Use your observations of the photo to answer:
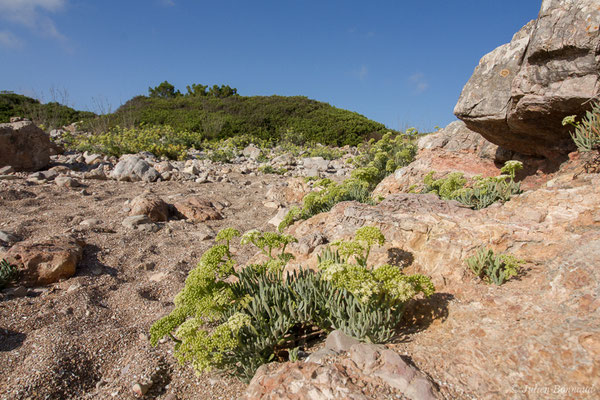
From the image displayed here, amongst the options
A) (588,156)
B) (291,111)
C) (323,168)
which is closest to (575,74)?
(588,156)

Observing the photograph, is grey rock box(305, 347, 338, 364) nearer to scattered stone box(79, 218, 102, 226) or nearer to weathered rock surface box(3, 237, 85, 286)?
weathered rock surface box(3, 237, 85, 286)

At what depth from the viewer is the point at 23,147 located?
9500mm

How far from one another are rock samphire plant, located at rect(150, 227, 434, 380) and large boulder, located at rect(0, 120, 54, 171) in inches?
387

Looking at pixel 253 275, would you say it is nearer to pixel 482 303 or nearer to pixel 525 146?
pixel 482 303

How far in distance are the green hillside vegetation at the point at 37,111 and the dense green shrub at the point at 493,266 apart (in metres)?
21.6

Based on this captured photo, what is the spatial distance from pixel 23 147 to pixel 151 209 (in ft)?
19.1

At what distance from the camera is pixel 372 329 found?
238 centimetres

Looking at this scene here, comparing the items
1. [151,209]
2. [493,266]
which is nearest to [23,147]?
[151,209]

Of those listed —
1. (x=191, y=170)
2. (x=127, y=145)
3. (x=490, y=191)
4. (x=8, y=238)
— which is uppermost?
(x=127, y=145)

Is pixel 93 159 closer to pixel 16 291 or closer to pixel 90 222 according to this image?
pixel 90 222

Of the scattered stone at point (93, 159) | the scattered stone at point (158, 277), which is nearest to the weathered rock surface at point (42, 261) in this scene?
the scattered stone at point (158, 277)

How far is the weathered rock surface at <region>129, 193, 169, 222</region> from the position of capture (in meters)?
6.63

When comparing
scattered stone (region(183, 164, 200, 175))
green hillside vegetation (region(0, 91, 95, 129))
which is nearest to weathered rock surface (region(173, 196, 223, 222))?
scattered stone (region(183, 164, 200, 175))

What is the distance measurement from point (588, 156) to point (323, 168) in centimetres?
854
